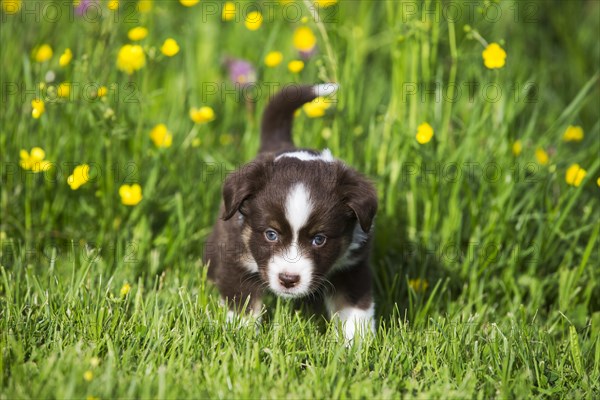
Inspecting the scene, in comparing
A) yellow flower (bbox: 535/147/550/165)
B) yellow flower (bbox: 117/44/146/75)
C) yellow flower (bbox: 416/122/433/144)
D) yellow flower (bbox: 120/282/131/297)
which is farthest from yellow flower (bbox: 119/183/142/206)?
yellow flower (bbox: 535/147/550/165)

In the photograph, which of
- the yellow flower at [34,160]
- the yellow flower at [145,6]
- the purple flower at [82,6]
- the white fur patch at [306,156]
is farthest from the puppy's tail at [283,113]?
the purple flower at [82,6]

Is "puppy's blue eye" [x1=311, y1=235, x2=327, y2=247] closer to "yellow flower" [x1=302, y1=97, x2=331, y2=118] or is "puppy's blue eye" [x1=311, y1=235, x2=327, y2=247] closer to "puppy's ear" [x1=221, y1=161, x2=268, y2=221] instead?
"puppy's ear" [x1=221, y1=161, x2=268, y2=221]

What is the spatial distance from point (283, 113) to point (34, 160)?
1331 mm

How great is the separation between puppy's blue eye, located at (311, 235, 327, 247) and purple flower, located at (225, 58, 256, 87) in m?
1.99

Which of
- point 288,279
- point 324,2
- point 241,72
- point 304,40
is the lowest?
point 288,279

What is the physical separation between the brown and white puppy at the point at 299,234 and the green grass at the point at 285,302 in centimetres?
17

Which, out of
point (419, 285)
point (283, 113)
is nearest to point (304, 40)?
point (283, 113)

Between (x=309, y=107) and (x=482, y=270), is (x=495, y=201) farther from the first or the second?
(x=309, y=107)

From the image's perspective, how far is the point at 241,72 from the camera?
5.16m

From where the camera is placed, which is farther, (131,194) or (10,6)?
(10,6)

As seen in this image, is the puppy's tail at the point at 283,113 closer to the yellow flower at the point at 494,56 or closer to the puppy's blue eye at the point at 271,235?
the puppy's blue eye at the point at 271,235

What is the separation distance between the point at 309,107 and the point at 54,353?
2.02 m

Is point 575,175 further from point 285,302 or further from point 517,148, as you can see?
point 285,302

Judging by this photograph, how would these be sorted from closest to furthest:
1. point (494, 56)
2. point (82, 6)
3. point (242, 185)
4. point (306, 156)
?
point (242, 185)
point (306, 156)
point (494, 56)
point (82, 6)
